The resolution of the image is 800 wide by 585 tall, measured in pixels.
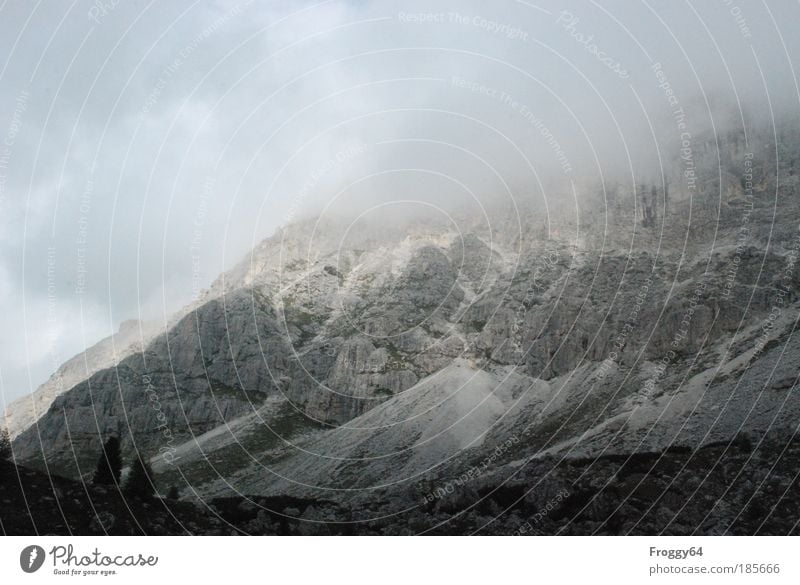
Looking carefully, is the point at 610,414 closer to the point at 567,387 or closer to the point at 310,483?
the point at 567,387

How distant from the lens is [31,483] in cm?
4566

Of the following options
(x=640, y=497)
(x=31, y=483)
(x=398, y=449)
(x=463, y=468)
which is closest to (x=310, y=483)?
(x=398, y=449)

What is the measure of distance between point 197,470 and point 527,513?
12106cm

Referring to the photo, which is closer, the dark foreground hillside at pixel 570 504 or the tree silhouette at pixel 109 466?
the dark foreground hillside at pixel 570 504

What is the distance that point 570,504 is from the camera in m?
109
